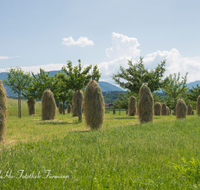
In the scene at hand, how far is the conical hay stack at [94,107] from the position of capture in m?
11.6

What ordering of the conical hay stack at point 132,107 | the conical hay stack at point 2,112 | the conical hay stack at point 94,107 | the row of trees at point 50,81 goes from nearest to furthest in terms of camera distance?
1. the conical hay stack at point 2,112
2. the conical hay stack at point 94,107
3. the row of trees at point 50,81
4. the conical hay stack at point 132,107

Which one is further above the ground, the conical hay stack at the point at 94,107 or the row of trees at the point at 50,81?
the row of trees at the point at 50,81

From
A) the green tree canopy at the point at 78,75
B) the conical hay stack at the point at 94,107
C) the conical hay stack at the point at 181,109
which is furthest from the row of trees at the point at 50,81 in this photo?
the conical hay stack at the point at 181,109

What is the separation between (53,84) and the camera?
1293 inches

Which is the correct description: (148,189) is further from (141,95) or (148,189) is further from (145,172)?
(141,95)

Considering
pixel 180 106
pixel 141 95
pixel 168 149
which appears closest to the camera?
pixel 168 149

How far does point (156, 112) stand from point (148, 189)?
36.8 meters

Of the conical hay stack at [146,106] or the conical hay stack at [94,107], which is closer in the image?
the conical hay stack at [94,107]

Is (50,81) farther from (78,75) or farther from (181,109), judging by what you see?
(181,109)

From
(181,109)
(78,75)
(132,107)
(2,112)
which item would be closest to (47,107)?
(78,75)

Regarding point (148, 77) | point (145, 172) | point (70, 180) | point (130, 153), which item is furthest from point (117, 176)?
point (148, 77)

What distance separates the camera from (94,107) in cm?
1160

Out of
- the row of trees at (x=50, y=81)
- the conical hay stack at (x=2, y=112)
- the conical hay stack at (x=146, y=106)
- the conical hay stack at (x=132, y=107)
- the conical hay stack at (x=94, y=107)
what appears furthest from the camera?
the conical hay stack at (x=132, y=107)

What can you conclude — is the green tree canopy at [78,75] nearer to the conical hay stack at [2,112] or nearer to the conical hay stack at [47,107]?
the conical hay stack at [47,107]
